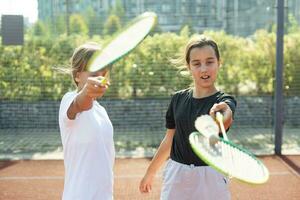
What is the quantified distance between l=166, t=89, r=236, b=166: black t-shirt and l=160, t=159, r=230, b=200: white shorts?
0.04 metres

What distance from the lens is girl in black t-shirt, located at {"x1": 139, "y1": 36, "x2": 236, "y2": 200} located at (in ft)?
7.77

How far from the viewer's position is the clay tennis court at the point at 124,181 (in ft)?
16.3

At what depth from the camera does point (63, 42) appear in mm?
8477

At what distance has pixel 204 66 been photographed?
2365 millimetres

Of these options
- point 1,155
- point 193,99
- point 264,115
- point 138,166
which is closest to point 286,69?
point 264,115

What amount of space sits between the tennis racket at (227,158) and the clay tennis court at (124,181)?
310 cm

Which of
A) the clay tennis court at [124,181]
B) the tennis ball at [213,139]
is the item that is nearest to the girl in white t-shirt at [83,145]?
the tennis ball at [213,139]

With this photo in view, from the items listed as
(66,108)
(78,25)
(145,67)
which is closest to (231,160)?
(66,108)

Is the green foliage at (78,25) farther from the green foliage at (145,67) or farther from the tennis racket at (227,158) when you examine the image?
the tennis racket at (227,158)

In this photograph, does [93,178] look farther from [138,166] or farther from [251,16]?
[251,16]

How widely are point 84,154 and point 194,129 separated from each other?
1.83ft

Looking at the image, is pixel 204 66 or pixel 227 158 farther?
pixel 204 66

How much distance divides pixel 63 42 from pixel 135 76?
1383 mm

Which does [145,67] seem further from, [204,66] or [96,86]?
[96,86]
